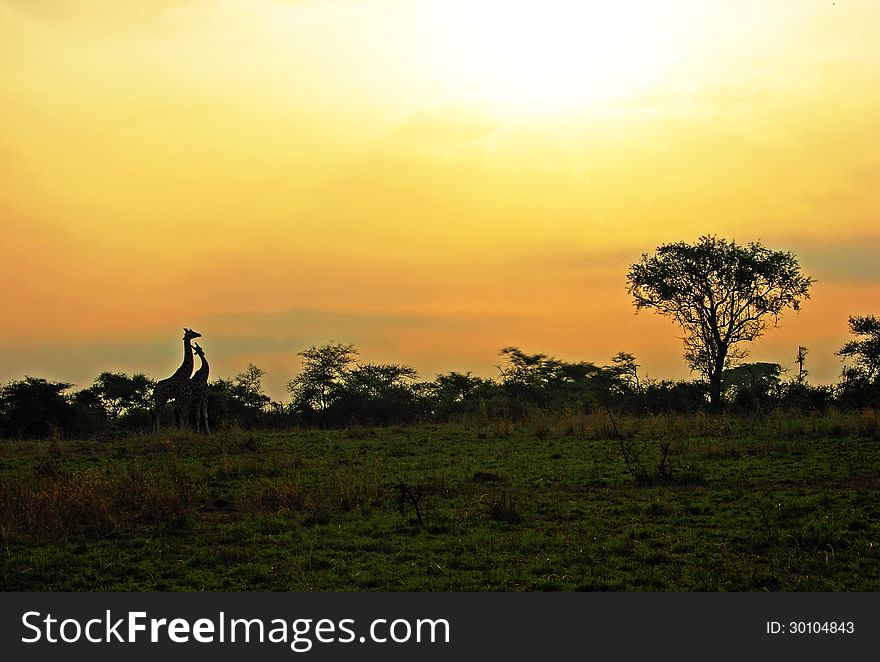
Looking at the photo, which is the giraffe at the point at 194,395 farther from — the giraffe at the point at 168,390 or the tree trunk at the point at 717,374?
the tree trunk at the point at 717,374

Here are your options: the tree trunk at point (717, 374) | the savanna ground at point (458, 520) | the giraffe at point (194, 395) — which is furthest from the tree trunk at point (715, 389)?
the giraffe at point (194, 395)

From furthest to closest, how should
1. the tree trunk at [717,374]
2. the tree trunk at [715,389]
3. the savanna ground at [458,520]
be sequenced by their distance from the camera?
the tree trunk at [717,374], the tree trunk at [715,389], the savanna ground at [458,520]

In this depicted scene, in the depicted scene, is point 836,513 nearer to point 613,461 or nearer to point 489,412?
point 613,461

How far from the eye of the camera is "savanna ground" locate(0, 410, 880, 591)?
9.60 meters

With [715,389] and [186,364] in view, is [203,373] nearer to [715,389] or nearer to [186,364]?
[186,364]

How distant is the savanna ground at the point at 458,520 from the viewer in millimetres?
9602

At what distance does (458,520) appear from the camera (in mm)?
12258

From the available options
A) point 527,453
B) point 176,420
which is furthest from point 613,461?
point 176,420

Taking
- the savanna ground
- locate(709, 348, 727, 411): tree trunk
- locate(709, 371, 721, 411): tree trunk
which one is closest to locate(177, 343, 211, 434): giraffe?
the savanna ground

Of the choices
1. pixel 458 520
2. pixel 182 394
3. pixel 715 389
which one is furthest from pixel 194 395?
pixel 715 389

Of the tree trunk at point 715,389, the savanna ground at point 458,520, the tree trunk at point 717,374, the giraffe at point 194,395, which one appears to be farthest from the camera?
the tree trunk at point 717,374

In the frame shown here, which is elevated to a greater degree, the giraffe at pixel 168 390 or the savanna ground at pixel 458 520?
the giraffe at pixel 168 390

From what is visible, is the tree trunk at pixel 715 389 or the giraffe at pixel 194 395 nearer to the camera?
the giraffe at pixel 194 395

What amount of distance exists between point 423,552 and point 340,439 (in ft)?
44.2
